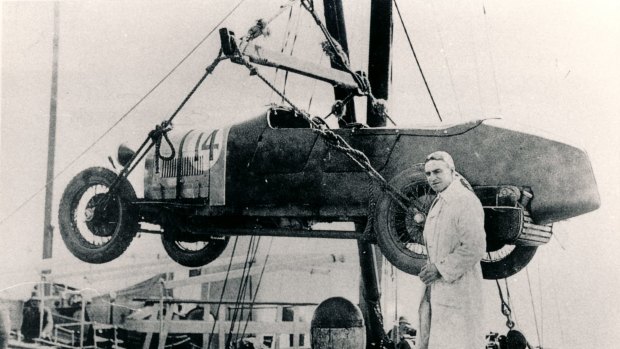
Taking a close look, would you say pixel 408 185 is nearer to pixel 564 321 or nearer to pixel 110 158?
pixel 110 158

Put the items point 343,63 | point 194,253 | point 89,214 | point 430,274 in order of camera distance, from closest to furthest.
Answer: point 430,274
point 89,214
point 343,63
point 194,253

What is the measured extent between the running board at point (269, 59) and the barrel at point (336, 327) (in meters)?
2.41

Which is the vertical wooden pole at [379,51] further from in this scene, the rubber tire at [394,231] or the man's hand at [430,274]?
the man's hand at [430,274]

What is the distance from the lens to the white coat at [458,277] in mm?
3961

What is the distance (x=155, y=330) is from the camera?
1152 centimetres

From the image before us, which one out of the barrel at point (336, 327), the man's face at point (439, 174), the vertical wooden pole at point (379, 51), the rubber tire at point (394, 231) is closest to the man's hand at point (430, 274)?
the man's face at point (439, 174)

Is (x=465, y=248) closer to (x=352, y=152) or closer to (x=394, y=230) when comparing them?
(x=394, y=230)

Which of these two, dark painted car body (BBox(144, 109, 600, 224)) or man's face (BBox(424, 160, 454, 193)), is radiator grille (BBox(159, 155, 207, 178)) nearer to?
dark painted car body (BBox(144, 109, 600, 224))

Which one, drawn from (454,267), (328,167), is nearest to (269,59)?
(328,167)

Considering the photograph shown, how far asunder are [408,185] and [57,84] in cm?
1076

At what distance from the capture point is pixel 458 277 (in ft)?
13.0

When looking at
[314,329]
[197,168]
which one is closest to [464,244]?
[314,329]

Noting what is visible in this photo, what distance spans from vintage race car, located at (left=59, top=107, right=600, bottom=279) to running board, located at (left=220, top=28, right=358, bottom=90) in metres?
0.51

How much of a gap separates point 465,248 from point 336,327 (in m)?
2.55
